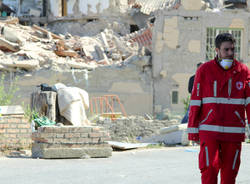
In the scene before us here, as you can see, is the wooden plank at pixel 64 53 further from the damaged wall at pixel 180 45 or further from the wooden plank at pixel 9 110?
the wooden plank at pixel 9 110

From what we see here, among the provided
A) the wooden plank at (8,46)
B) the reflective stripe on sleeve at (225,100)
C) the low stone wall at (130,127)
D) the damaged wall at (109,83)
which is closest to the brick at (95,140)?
the reflective stripe on sleeve at (225,100)

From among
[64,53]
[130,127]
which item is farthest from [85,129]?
[64,53]

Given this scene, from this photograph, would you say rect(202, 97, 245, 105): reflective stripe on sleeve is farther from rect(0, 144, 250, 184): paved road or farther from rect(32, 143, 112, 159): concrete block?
rect(32, 143, 112, 159): concrete block

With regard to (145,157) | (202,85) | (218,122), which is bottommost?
(145,157)

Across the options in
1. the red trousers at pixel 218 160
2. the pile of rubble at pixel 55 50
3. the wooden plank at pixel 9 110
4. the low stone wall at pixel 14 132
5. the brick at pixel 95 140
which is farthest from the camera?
the pile of rubble at pixel 55 50

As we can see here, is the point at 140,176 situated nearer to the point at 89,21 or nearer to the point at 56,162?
the point at 56,162

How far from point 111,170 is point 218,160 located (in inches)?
105

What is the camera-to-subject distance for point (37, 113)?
1008 cm

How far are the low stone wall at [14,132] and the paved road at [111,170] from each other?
3.52 ft

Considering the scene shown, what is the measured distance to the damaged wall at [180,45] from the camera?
18656 millimetres

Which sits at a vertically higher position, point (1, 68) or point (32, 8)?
point (32, 8)

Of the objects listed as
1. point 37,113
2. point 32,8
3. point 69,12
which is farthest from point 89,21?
point 37,113

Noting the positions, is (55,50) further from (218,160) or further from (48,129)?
(218,160)

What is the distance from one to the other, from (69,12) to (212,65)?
30.1m
